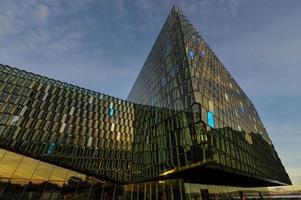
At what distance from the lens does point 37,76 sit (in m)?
40.8

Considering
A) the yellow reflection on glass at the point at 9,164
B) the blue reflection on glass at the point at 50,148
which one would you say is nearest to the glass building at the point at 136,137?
the yellow reflection on glass at the point at 9,164

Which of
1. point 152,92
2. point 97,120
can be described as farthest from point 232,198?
point 97,120

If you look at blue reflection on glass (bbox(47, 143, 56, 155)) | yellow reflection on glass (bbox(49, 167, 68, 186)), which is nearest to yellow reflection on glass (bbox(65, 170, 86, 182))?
yellow reflection on glass (bbox(49, 167, 68, 186))

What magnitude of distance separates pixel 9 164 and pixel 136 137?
74.7 feet

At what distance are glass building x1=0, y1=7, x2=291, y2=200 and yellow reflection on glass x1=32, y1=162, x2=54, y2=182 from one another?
12 centimetres

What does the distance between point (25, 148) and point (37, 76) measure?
698 inches

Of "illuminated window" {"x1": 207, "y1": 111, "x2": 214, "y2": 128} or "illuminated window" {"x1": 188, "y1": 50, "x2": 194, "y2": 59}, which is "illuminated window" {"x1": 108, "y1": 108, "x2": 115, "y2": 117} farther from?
"illuminated window" {"x1": 207, "y1": 111, "x2": 214, "y2": 128}

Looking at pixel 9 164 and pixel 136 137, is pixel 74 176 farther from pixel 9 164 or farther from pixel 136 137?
pixel 136 137

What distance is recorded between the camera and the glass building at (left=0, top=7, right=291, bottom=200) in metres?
22.8

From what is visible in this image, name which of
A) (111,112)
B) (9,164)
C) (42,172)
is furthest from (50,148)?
(111,112)

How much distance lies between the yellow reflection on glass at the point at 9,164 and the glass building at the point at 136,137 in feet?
0.33

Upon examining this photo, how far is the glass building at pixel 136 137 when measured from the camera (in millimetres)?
22766

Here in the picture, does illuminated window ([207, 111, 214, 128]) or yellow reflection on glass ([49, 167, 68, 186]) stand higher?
illuminated window ([207, 111, 214, 128])

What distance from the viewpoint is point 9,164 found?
21.6 meters
